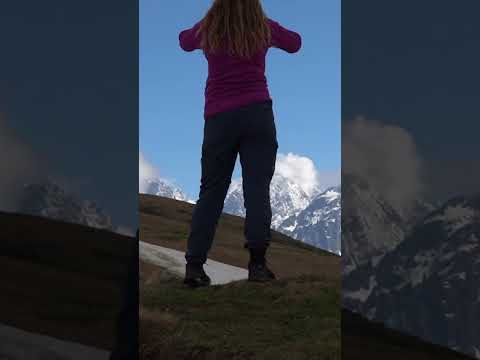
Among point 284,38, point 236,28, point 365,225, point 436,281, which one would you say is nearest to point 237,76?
point 236,28

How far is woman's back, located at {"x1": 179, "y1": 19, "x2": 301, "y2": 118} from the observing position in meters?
4.36

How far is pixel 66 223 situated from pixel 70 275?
0.36 metres

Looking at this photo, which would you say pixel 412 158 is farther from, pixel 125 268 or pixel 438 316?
pixel 125 268

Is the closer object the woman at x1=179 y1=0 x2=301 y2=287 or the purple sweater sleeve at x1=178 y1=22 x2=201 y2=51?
the woman at x1=179 y1=0 x2=301 y2=287

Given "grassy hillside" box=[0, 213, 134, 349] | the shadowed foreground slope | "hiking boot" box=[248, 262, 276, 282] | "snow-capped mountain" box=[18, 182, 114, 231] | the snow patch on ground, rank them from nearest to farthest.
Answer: the shadowed foreground slope → "grassy hillside" box=[0, 213, 134, 349] → "snow-capped mountain" box=[18, 182, 114, 231] → "hiking boot" box=[248, 262, 276, 282] → the snow patch on ground

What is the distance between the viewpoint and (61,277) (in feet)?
12.9

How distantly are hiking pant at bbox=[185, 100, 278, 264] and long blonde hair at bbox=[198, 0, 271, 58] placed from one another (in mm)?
418

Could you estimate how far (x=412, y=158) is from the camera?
3.88 meters

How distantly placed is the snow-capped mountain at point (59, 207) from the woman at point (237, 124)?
2.23ft

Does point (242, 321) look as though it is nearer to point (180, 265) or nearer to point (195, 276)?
point (195, 276)

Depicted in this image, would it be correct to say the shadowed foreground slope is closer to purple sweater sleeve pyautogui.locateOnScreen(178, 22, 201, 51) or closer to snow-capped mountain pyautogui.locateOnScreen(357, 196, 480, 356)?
snow-capped mountain pyautogui.locateOnScreen(357, 196, 480, 356)

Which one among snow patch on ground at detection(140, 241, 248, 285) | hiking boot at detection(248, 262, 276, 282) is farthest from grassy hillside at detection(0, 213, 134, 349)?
snow patch on ground at detection(140, 241, 248, 285)

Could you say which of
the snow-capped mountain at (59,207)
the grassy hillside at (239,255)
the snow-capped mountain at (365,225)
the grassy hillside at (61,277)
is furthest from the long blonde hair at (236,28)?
the grassy hillside at (239,255)

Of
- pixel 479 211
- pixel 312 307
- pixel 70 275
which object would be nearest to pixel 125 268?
pixel 70 275
